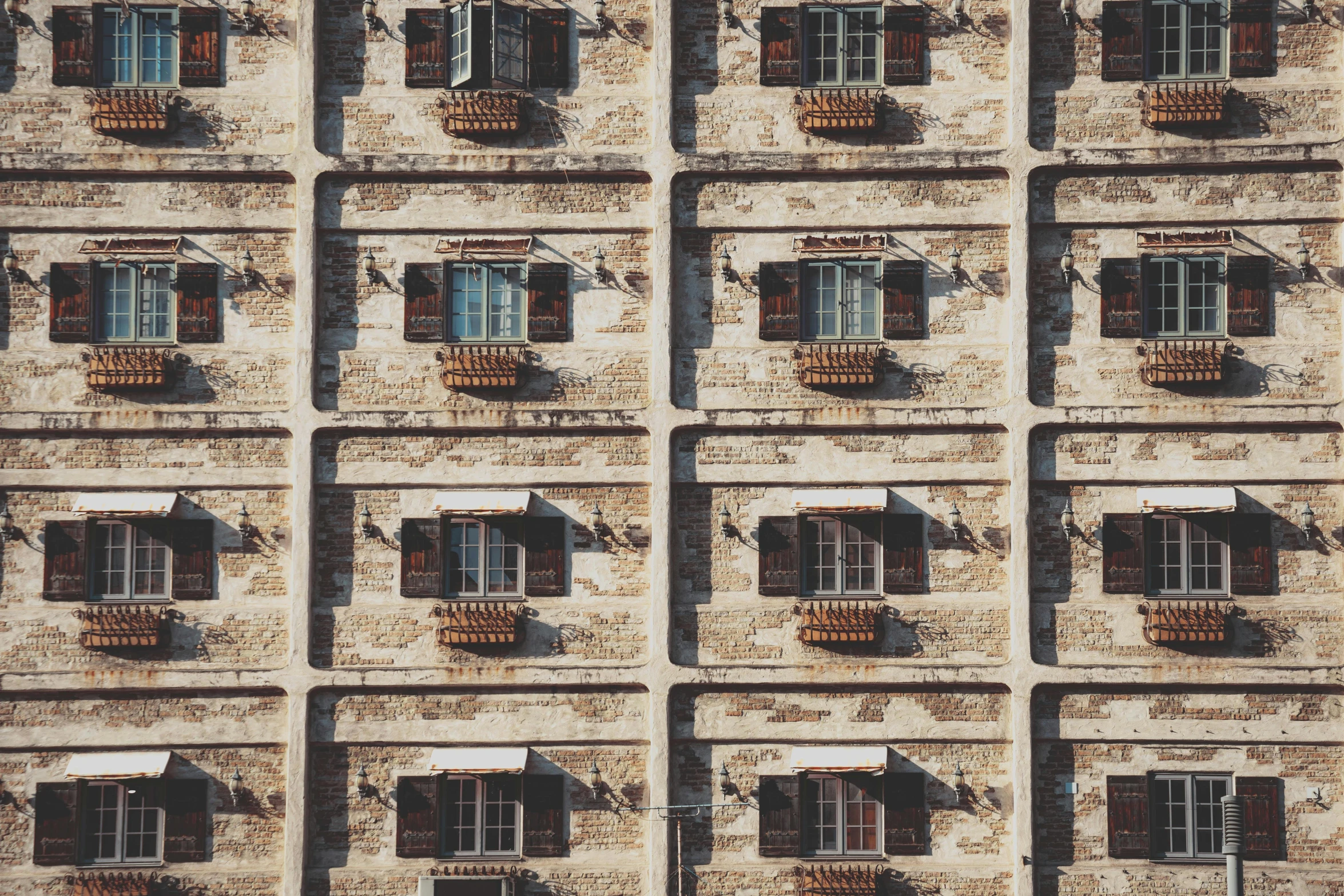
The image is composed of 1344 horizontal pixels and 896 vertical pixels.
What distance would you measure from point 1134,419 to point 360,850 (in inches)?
491

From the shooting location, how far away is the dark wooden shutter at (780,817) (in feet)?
52.2

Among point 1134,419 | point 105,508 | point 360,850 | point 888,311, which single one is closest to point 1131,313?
point 1134,419

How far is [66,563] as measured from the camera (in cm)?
1620

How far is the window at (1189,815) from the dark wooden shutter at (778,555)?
5761 mm

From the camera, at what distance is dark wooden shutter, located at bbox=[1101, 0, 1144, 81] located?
1644 cm

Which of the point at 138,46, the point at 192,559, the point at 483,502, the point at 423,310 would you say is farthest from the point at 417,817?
the point at 138,46

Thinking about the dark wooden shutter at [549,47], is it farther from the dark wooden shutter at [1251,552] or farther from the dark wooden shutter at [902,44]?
the dark wooden shutter at [1251,552]

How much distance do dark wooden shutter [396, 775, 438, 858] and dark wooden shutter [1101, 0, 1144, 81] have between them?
46.0ft

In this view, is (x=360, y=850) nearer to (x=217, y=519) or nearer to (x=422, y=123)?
(x=217, y=519)

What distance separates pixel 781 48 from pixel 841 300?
3.79 m

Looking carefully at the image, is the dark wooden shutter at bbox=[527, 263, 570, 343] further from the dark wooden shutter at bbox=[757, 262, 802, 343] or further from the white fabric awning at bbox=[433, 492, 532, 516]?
the dark wooden shutter at bbox=[757, 262, 802, 343]

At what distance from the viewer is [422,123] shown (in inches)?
659

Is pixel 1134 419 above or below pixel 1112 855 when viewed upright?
above

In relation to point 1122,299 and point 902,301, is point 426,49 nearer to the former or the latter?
point 902,301
